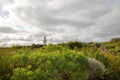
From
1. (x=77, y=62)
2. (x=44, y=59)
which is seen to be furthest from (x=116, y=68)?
(x=44, y=59)

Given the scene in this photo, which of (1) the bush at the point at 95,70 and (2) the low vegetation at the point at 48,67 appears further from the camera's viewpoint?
(1) the bush at the point at 95,70

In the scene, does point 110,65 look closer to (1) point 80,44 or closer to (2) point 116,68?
(2) point 116,68

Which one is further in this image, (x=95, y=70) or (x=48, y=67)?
(x=95, y=70)

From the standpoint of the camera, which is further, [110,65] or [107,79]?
[110,65]

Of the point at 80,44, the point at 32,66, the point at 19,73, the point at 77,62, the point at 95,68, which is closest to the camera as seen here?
the point at 19,73

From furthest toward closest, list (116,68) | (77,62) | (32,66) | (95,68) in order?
1. (116,68)
2. (95,68)
3. (77,62)
4. (32,66)

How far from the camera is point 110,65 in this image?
45.5ft

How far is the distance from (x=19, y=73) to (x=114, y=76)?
541 cm

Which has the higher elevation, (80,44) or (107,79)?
(80,44)

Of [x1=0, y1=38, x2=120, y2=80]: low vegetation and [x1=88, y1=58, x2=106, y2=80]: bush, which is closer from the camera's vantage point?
[x1=0, y1=38, x2=120, y2=80]: low vegetation

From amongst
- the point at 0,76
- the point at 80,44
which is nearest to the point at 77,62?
the point at 0,76

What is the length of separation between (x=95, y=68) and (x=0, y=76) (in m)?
4.63

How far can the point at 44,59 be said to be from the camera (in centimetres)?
1067

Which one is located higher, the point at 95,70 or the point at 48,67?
the point at 48,67
